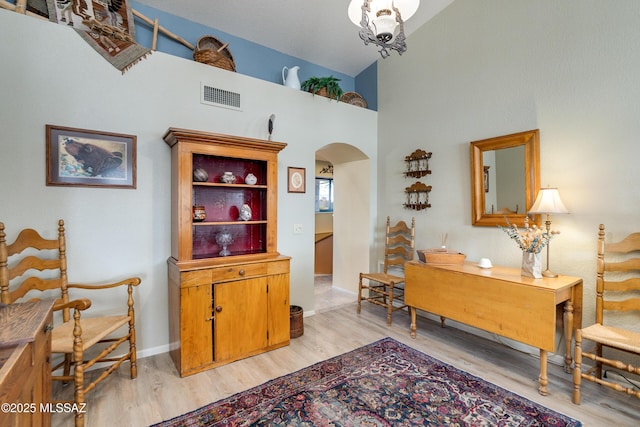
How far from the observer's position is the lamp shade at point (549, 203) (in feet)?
7.75

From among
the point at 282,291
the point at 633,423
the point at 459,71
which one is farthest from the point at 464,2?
the point at 633,423

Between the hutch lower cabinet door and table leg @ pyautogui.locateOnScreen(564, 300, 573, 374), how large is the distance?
227 centimetres

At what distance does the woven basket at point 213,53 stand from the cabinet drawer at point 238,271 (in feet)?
6.54

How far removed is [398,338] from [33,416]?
2.73 metres

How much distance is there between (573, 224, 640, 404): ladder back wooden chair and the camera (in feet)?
6.55

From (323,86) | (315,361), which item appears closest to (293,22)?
(323,86)

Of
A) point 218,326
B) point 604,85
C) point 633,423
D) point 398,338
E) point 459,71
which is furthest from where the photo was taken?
point 459,71

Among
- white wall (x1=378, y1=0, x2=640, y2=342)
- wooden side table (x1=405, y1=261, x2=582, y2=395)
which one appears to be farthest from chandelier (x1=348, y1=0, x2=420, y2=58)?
wooden side table (x1=405, y1=261, x2=582, y2=395)

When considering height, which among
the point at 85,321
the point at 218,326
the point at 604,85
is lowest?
the point at 218,326

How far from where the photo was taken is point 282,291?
281cm

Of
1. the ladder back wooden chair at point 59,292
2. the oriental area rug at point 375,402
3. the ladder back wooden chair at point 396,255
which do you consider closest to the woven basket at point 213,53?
the ladder back wooden chair at point 59,292

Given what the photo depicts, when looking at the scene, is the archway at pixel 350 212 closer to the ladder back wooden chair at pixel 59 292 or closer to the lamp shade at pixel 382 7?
the lamp shade at pixel 382 7

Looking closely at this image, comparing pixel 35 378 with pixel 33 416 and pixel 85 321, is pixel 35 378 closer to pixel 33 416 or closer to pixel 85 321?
pixel 33 416

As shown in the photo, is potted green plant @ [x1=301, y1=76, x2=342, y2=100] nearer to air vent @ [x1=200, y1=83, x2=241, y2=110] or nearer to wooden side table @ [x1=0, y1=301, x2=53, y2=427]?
air vent @ [x1=200, y1=83, x2=241, y2=110]
